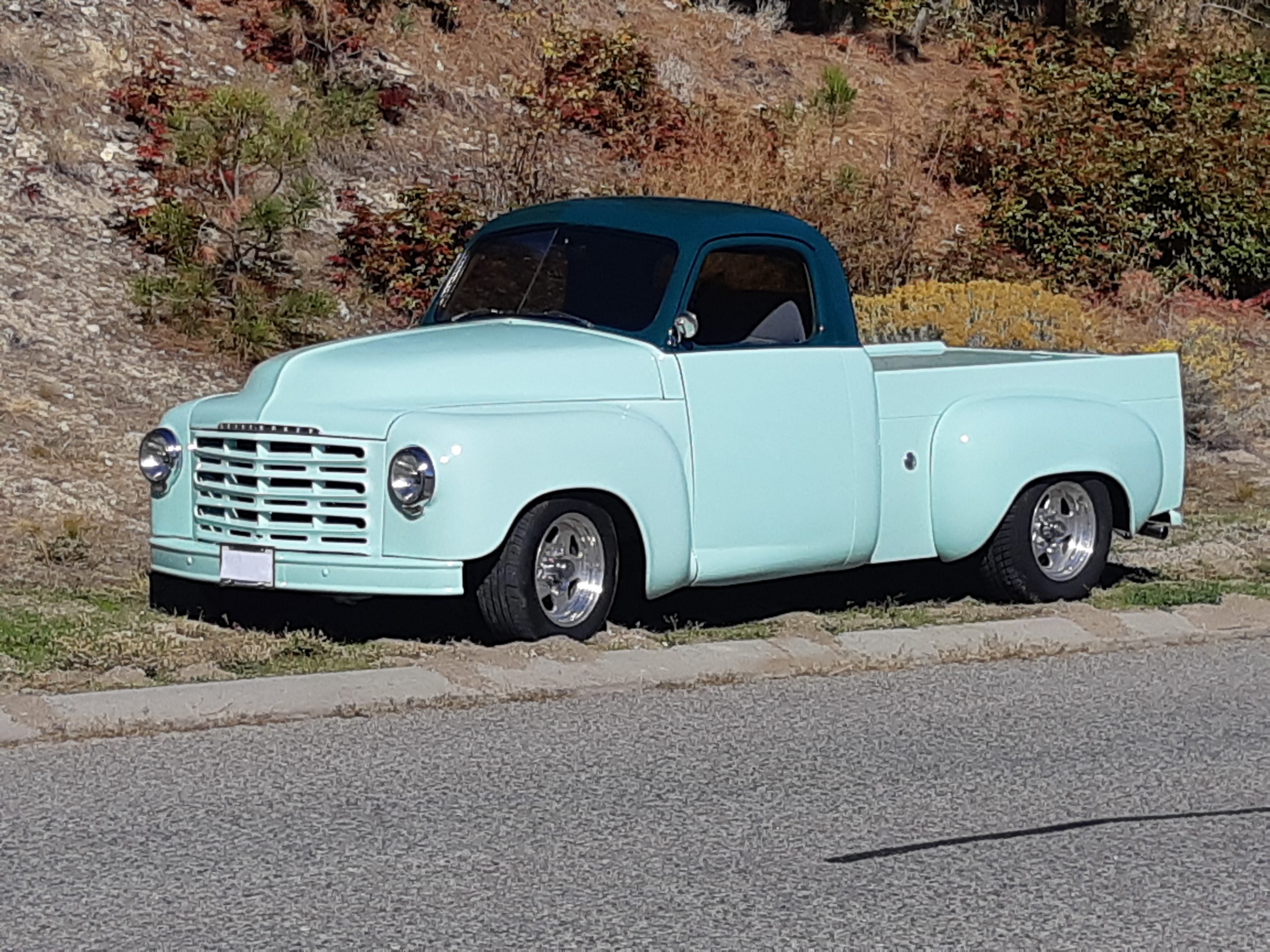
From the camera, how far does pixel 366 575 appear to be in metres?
8.55

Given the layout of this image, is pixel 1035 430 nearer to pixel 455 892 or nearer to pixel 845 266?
pixel 455 892

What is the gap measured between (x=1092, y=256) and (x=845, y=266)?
3957 millimetres

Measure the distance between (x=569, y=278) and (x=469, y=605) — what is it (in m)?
1.53

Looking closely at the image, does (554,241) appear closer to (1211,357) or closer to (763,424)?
(763,424)

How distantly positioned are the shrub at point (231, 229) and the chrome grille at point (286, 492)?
7.34 m

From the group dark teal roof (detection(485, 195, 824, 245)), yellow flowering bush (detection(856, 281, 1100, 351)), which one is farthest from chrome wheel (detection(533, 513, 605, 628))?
yellow flowering bush (detection(856, 281, 1100, 351))

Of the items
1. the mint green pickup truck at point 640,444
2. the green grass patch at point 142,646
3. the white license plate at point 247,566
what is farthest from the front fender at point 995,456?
the white license plate at point 247,566

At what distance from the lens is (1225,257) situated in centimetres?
2277

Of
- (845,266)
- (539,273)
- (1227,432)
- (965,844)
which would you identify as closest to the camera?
(965,844)

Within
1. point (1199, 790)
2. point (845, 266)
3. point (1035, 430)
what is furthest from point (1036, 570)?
point (845, 266)

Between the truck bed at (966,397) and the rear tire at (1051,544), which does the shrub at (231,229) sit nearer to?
the truck bed at (966,397)

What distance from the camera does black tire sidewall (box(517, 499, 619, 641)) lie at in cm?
860

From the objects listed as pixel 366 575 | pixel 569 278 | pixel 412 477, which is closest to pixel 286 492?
pixel 366 575

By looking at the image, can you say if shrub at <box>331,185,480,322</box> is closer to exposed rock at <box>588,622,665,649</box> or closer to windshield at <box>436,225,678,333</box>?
windshield at <box>436,225,678,333</box>
